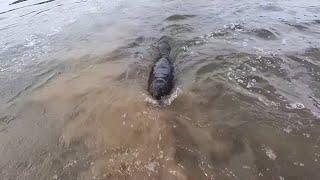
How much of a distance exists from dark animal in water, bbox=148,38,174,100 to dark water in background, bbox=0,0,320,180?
137mm

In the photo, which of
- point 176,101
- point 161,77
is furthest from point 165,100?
point 161,77

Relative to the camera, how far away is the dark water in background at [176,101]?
3926 millimetres

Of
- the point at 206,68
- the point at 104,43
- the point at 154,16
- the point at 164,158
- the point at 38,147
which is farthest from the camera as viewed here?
the point at 154,16

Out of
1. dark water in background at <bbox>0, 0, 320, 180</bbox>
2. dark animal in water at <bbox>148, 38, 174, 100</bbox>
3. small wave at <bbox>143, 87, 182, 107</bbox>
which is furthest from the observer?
dark animal in water at <bbox>148, 38, 174, 100</bbox>

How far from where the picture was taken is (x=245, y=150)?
3996mm

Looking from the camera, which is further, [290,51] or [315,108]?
[290,51]

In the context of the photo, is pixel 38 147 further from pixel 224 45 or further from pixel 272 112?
pixel 224 45

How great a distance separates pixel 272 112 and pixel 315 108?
0.53 m

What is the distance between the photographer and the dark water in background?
12.9 ft

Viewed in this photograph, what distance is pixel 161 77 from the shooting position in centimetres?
557

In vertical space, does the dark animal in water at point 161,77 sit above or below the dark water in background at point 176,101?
above

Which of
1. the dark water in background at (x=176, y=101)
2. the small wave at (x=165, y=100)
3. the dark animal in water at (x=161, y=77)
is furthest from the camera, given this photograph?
the dark animal in water at (x=161, y=77)

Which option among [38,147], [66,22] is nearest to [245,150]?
[38,147]

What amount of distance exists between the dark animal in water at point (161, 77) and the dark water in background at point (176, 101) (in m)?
0.14
